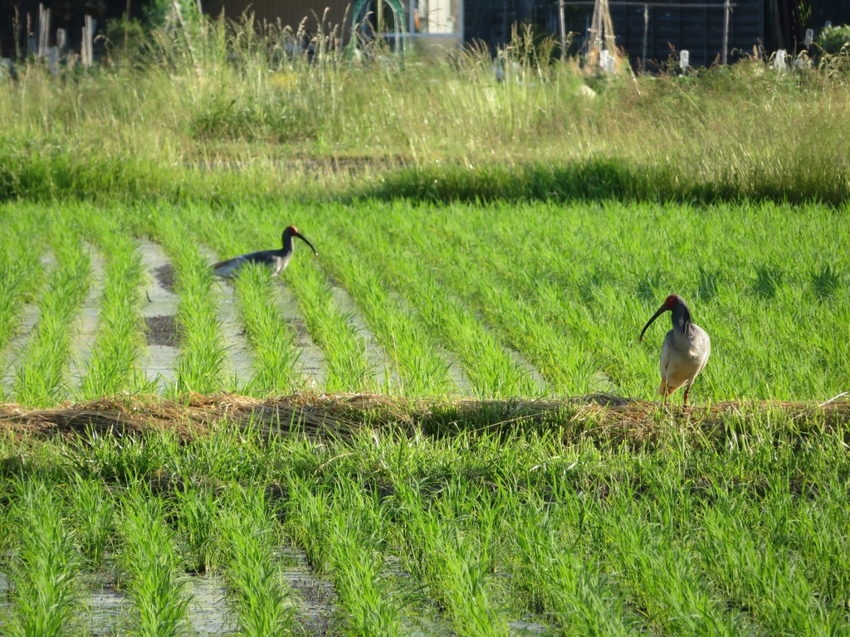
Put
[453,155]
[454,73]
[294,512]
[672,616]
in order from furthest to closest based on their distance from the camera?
[454,73] < [453,155] < [294,512] < [672,616]

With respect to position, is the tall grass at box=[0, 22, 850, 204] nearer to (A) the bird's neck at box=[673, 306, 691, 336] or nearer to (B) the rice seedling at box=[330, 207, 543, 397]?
(B) the rice seedling at box=[330, 207, 543, 397]

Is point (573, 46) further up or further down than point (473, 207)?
further up

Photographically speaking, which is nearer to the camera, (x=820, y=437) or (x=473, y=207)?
(x=820, y=437)

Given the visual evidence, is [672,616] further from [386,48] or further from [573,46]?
[573,46]

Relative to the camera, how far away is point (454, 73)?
14.0 meters

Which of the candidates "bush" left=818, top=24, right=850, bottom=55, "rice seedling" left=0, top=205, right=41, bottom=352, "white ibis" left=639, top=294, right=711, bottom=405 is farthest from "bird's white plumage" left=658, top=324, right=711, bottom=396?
"bush" left=818, top=24, right=850, bottom=55

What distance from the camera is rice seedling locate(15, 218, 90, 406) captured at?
15.7 feet

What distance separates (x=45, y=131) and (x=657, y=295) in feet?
26.8

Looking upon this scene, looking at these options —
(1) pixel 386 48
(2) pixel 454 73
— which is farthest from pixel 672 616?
(1) pixel 386 48

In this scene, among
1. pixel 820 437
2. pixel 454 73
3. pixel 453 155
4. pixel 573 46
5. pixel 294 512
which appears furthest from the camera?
pixel 573 46

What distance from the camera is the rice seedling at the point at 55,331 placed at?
4.79 m

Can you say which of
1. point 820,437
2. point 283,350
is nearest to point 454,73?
point 283,350

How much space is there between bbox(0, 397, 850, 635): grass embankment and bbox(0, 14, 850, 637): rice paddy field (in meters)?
0.01

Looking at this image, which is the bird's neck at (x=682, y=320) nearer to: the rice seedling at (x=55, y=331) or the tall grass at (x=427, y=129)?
the rice seedling at (x=55, y=331)
